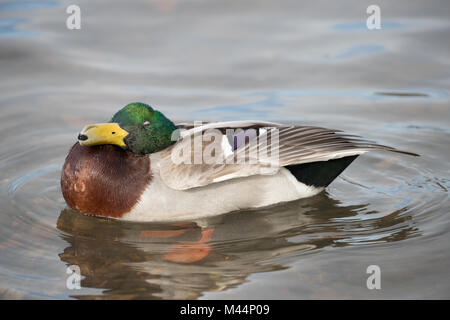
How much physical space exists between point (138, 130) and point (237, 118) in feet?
7.08

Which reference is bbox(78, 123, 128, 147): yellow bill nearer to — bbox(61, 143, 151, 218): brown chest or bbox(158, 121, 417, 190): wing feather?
bbox(61, 143, 151, 218): brown chest

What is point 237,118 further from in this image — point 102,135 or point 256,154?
point 102,135

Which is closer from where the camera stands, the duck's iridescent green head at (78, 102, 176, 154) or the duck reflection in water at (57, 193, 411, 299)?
the duck reflection in water at (57, 193, 411, 299)

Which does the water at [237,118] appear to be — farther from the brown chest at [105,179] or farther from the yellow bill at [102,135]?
the yellow bill at [102,135]

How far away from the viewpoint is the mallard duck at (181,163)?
5156 mm

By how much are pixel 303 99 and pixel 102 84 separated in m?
2.28

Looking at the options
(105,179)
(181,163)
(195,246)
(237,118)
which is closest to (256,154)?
(181,163)

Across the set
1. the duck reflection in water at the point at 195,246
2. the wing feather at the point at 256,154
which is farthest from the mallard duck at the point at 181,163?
the duck reflection in water at the point at 195,246

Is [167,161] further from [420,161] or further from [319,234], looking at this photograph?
[420,161]

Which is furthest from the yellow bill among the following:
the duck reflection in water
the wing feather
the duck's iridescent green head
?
the duck reflection in water

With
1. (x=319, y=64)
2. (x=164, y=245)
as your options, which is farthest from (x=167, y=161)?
(x=319, y=64)

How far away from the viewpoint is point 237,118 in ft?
23.9

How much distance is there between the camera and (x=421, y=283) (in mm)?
4480

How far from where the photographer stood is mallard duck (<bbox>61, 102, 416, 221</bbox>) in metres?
5.16
